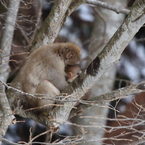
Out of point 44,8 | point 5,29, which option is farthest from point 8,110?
point 44,8

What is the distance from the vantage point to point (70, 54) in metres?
5.50

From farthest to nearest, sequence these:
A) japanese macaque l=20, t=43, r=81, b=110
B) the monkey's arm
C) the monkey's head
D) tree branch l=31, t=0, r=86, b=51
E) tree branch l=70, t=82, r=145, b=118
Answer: tree branch l=31, t=0, r=86, b=51
the monkey's head
japanese macaque l=20, t=43, r=81, b=110
the monkey's arm
tree branch l=70, t=82, r=145, b=118

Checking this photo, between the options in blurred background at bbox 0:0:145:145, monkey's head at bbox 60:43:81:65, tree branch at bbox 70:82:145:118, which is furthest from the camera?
blurred background at bbox 0:0:145:145

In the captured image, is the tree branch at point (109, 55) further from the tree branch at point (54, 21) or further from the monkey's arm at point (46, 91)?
the tree branch at point (54, 21)

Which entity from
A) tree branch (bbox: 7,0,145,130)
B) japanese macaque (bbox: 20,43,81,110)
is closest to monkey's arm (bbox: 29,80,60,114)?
japanese macaque (bbox: 20,43,81,110)

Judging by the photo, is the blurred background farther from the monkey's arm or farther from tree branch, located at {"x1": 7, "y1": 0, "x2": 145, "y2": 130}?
tree branch, located at {"x1": 7, "y1": 0, "x2": 145, "y2": 130}

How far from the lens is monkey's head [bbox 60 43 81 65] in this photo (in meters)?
5.47

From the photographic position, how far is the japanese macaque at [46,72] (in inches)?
199

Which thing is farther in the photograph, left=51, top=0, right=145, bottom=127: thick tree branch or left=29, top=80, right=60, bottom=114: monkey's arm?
left=29, top=80, right=60, bottom=114: monkey's arm

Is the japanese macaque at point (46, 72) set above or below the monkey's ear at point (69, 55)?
below

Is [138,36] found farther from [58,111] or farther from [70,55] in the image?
[58,111]

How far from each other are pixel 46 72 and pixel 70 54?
62cm

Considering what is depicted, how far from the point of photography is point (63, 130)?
1149 centimetres

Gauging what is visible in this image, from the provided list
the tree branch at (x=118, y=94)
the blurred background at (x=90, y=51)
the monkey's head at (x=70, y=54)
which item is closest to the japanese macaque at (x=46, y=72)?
the monkey's head at (x=70, y=54)
